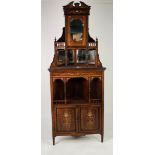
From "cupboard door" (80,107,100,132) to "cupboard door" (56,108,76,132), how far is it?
89mm

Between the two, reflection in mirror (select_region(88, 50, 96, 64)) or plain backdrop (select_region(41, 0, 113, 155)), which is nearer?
reflection in mirror (select_region(88, 50, 96, 64))

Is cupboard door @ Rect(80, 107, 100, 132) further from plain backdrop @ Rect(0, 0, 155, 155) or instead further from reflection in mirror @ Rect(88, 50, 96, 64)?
plain backdrop @ Rect(0, 0, 155, 155)

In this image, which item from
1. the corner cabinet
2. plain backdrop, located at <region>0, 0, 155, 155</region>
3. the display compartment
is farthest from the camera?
the display compartment

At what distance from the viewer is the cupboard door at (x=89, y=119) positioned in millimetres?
2869

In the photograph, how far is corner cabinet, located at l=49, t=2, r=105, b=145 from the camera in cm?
281

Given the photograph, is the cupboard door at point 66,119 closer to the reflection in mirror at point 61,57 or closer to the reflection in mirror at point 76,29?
the reflection in mirror at point 61,57

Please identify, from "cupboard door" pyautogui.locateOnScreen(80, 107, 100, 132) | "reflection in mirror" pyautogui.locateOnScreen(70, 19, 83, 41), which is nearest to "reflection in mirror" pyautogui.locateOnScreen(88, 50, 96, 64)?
"reflection in mirror" pyautogui.locateOnScreen(70, 19, 83, 41)
